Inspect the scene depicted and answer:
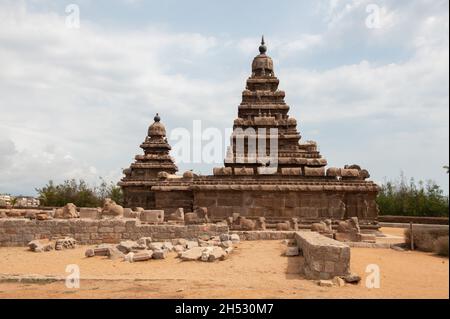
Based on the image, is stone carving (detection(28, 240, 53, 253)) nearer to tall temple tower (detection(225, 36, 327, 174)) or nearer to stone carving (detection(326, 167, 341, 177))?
tall temple tower (detection(225, 36, 327, 174))

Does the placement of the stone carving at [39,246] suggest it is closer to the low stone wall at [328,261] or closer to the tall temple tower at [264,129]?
the low stone wall at [328,261]

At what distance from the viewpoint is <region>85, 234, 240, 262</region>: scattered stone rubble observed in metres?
9.90

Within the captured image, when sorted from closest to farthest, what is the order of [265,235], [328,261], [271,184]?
[328,261] < [265,235] < [271,184]

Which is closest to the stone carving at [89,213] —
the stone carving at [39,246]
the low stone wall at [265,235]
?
the stone carving at [39,246]

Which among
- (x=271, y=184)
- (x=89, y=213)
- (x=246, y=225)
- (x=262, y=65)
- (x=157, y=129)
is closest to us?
(x=246, y=225)

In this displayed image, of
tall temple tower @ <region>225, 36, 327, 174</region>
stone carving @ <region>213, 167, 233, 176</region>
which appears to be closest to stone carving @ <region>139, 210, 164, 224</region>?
stone carving @ <region>213, 167, 233, 176</region>

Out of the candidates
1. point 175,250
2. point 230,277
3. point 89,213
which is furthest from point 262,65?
point 230,277

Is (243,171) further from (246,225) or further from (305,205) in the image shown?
(246,225)

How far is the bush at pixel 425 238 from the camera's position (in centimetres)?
991

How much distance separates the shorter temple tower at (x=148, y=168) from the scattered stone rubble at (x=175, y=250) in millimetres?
13397

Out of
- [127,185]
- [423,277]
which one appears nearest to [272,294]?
[423,277]

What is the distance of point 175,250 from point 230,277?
12.4 ft

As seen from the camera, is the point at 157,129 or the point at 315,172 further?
the point at 157,129

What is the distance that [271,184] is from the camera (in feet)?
58.9
